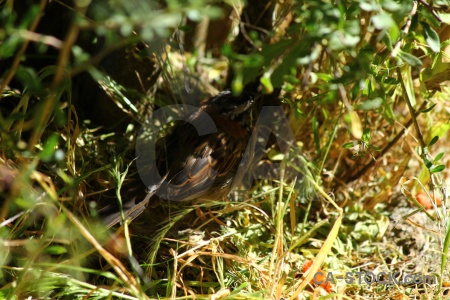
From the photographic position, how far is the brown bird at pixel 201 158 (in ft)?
7.45

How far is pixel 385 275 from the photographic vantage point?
2334 mm

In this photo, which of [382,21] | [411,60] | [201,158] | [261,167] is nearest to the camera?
[382,21]

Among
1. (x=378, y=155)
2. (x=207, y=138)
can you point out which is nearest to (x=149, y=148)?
(x=207, y=138)

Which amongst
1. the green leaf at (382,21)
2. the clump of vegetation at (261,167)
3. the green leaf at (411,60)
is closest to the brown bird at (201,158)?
the clump of vegetation at (261,167)

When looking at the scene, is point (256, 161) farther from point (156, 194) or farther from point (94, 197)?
point (94, 197)

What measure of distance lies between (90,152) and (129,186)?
0.43m

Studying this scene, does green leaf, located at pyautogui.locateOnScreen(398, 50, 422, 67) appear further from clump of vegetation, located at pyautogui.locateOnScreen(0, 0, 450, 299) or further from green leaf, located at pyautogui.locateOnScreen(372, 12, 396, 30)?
green leaf, located at pyautogui.locateOnScreen(372, 12, 396, 30)

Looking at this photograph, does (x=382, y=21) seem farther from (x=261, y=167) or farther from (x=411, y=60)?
(x=261, y=167)

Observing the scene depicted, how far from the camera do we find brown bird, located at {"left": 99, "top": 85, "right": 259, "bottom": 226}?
7.45 ft

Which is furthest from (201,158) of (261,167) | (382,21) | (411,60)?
(382,21)

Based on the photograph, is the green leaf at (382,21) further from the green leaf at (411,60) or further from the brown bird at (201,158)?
the brown bird at (201,158)

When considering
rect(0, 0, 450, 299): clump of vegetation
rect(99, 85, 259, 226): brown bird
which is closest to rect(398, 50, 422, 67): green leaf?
rect(0, 0, 450, 299): clump of vegetation

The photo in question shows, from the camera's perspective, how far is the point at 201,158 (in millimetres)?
2406

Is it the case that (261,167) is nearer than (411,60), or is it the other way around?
Answer: (411,60)
